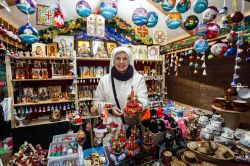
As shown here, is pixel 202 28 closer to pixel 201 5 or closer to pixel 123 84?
pixel 201 5

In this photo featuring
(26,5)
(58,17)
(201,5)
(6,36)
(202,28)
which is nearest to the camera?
(26,5)

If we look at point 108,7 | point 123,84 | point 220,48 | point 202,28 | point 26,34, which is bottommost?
point 123,84

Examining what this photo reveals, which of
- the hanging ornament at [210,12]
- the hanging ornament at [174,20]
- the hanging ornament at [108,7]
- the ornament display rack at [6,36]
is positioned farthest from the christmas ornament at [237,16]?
the ornament display rack at [6,36]

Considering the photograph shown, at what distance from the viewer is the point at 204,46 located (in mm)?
1764

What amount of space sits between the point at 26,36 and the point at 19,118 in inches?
80.0

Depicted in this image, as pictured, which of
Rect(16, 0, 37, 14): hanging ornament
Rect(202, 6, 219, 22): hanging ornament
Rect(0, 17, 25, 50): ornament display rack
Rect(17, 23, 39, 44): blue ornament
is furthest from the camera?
Rect(0, 17, 25, 50): ornament display rack

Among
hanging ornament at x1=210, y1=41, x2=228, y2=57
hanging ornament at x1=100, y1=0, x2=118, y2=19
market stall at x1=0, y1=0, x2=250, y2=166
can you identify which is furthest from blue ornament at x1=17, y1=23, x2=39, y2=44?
hanging ornament at x1=210, y1=41, x2=228, y2=57

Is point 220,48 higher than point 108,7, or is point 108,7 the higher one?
point 108,7

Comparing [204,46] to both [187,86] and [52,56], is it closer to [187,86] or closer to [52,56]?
[187,86]

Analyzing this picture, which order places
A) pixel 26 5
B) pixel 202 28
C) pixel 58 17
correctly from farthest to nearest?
pixel 202 28 → pixel 58 17 → pixel 26 5

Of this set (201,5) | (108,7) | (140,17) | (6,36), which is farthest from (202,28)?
(6,36)

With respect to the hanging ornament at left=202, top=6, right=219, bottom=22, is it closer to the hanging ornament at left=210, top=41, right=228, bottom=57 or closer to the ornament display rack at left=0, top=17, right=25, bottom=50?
the hanging ornament at left=210, top=41, right=228, bottom=57

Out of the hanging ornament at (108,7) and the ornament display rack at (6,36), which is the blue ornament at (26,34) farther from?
Answer: the ornament display rack at (6,36)

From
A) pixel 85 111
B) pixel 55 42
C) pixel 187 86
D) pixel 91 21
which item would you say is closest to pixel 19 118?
pixel 85 111
